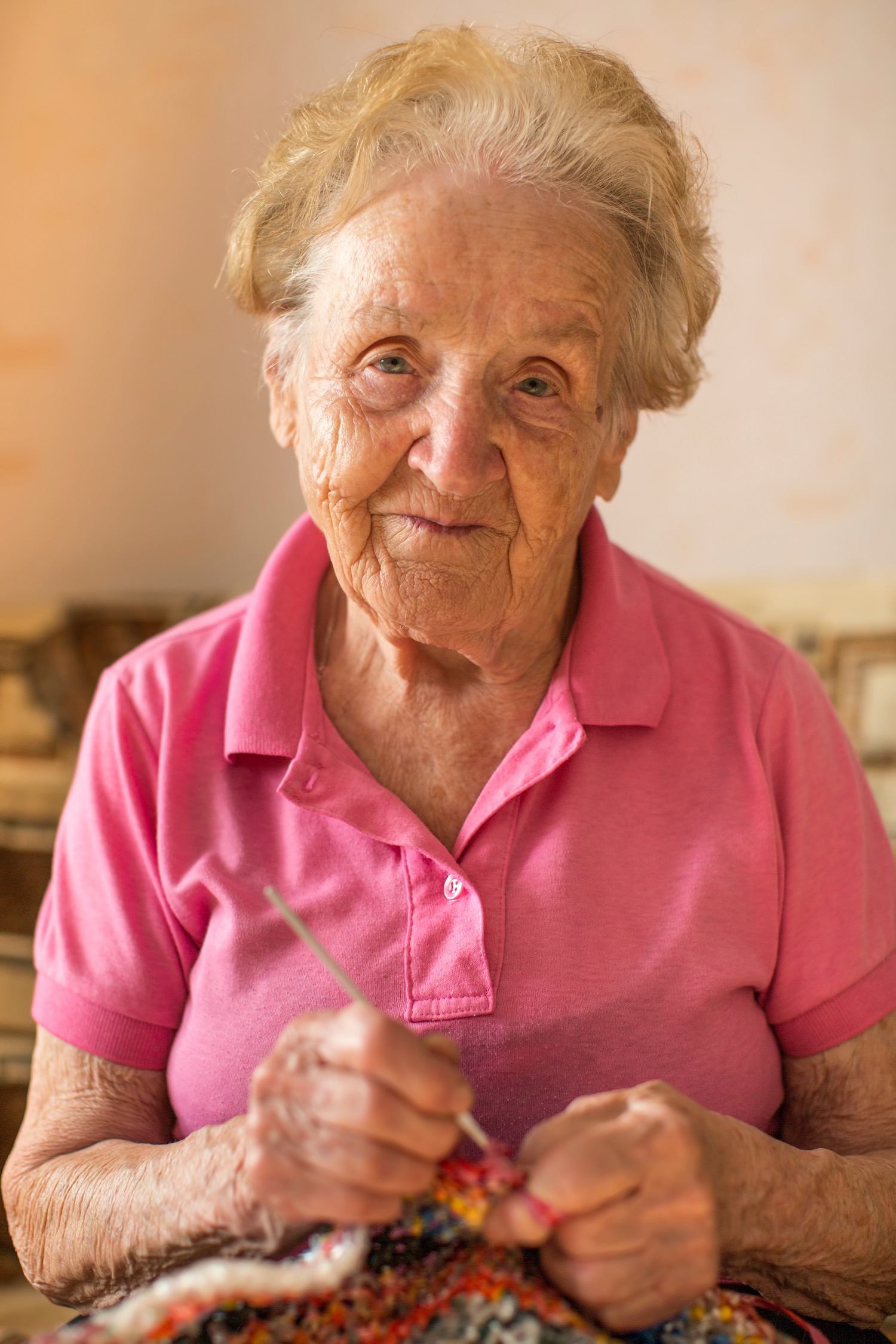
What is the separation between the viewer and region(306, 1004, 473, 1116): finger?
3.04ft

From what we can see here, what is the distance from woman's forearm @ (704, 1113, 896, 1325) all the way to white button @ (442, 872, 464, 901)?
1.06ft

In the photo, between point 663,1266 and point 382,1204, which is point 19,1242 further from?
point 663,1266

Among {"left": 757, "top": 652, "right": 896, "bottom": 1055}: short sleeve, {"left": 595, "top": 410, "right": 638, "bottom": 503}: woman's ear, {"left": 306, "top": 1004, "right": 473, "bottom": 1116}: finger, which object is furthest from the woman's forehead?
{"left": 306, "top": 1004, "right": 473, "bottom": 1116}: finger

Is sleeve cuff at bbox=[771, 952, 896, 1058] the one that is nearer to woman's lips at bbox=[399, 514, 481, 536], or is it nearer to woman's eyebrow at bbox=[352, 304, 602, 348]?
woman's lips at bbox=[399, 514, 481, 536]

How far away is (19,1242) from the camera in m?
1.30

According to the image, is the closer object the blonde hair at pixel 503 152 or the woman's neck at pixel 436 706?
the blonde hair at pixel 503 152

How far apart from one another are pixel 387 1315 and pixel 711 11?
81.5 inches

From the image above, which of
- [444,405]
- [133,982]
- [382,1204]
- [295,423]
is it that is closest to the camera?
[382,1204]

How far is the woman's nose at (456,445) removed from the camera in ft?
3.99

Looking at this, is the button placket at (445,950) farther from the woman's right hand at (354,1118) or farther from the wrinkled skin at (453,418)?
the woman's right hand at (354,1118)

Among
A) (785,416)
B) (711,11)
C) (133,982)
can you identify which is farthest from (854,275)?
(133,982)

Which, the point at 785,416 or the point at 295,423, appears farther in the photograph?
the point at 785,416

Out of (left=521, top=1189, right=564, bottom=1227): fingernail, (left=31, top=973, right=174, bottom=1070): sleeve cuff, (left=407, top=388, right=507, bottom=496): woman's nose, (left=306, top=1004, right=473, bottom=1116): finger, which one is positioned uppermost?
(left=407, top=388, right=507, bottom=496): woman's nose

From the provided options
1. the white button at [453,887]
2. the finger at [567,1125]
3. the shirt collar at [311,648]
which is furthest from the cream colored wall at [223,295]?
the finger at [567,1125]
